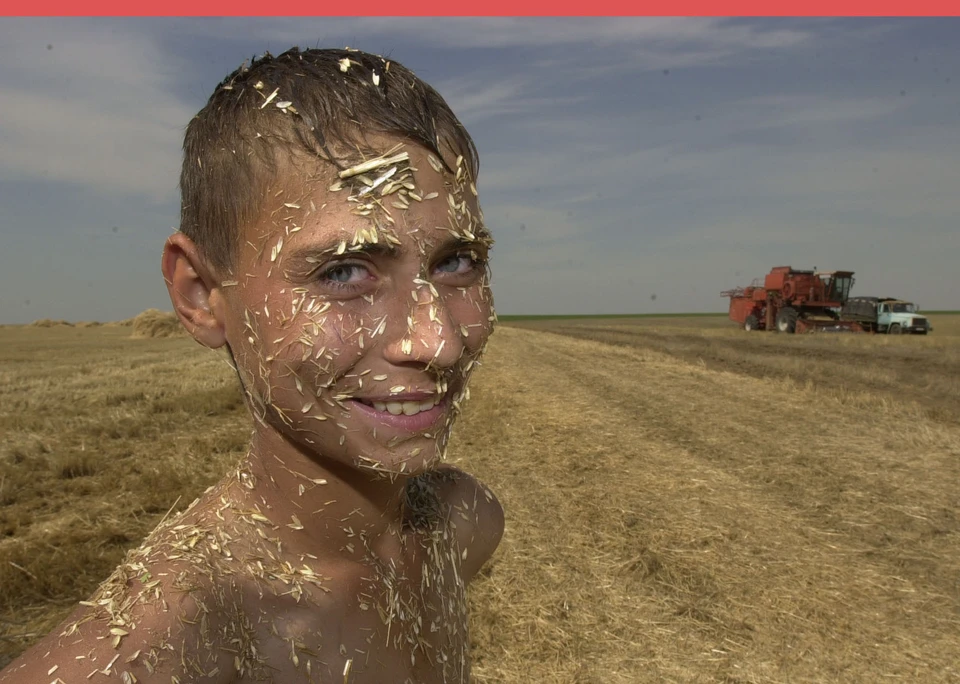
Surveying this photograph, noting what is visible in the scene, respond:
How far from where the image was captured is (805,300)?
38969 millimetres

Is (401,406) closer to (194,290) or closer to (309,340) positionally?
(309,340)

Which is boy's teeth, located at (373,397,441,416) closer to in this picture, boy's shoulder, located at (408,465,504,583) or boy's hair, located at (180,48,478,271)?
boy's hair, located at (180,48,478,271)

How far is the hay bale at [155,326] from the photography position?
40031 millimetres

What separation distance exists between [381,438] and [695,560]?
475cm

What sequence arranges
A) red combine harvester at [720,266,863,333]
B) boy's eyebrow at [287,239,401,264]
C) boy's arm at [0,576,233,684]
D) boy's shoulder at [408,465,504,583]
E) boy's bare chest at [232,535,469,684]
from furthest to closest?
red combine harvester at [720,266,863,333], boy's shoulder at [408,465,504,583], boy's bare chest at [232,535,469,684], boy's eyebrow at [287,239,401,264], boy's arm at [0,576,233,684]

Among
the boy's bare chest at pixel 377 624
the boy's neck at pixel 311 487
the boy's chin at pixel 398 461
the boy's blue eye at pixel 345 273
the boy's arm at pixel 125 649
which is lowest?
the boy's bare chest at pixel 377 624

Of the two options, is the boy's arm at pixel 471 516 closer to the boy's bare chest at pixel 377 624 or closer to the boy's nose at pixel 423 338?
the boy's bare chest at pixel 377 624

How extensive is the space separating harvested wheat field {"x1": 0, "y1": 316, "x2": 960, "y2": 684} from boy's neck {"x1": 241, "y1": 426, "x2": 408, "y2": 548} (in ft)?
8.98

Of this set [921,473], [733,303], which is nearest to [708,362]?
[921,473]

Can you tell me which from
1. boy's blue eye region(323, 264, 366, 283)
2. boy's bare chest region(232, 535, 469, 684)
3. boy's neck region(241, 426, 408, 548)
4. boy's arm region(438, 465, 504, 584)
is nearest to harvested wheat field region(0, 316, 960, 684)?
boy's arm region(438, 465, 504, 584)

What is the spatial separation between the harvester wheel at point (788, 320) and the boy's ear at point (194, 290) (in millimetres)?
40175

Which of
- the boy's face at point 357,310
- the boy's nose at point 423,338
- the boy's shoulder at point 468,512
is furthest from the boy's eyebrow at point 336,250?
the boy's shoulder at point 468,512

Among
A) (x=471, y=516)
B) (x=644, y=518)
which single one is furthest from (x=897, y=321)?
(x=471, y=516)

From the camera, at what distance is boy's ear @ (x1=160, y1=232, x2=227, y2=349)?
5.91 feet
